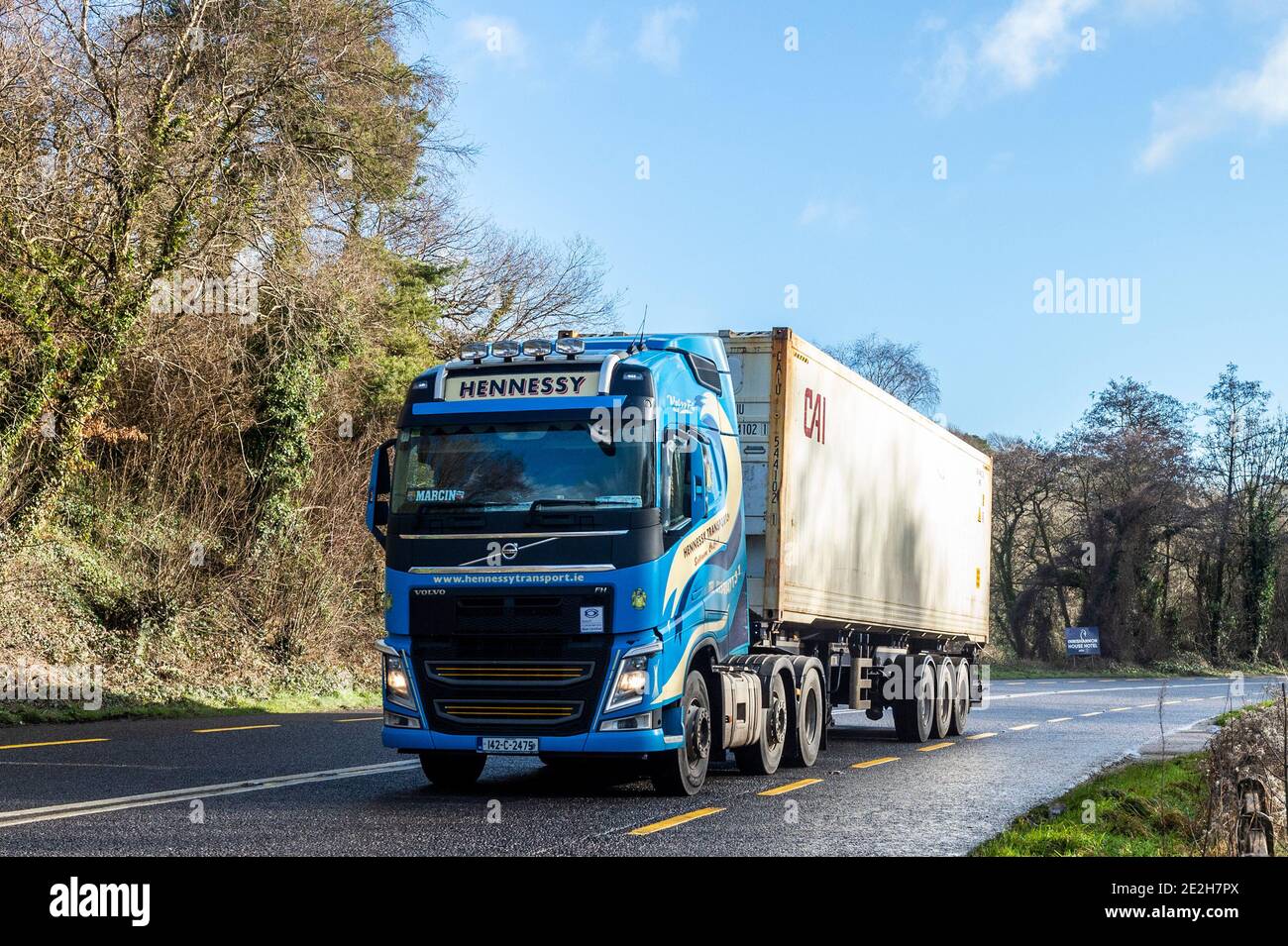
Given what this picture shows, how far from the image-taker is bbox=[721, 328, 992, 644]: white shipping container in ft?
44.1

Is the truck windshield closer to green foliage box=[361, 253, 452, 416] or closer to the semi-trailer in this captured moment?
the semi-trailer

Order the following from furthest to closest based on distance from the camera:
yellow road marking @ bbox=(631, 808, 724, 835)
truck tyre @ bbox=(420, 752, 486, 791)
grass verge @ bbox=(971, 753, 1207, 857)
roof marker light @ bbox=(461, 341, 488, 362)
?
truck tyre @ bbox=(420, 752, 486, 791) → roof marker light @ bbox=(461, 341, 488, 362) → yellow road marking @ bbox=(631, 808, 724, 835) → grass verge @ bbox=(971, 753, 1207, 857)

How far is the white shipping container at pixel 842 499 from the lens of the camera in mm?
13438

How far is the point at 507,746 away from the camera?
1029cm

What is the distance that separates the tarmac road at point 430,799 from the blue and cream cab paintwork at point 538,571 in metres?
0.68

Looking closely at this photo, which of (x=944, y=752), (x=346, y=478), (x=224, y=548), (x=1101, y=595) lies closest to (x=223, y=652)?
(x=224, y=548)

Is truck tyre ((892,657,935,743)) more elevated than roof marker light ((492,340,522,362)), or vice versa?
roof marker light ((492,340,522,362))

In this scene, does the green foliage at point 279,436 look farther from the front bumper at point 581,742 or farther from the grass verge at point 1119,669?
the grass verge at point 1119,669

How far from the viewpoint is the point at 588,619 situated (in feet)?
33.5

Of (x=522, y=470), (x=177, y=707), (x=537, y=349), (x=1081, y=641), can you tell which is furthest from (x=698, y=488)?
(x=1081, y=641)

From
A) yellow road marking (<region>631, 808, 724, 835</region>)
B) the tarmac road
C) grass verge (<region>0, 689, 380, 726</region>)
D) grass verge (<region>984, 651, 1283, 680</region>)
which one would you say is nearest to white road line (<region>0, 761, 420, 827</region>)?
the tarmac road

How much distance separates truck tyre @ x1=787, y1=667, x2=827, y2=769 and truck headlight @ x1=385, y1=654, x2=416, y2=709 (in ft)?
14.3

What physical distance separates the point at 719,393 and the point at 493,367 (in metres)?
2.30
